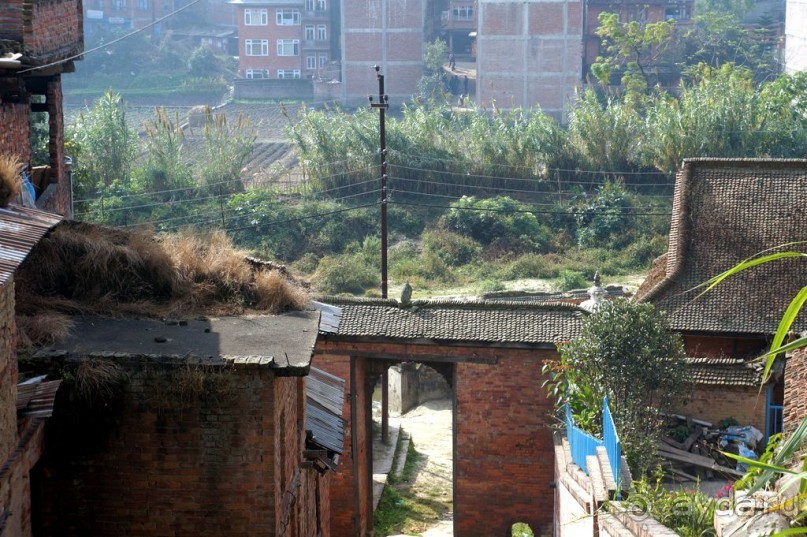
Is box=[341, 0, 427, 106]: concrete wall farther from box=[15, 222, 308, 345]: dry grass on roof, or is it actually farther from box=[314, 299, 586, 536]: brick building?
box=[15, 222, 308, 345]: dry grass on roof

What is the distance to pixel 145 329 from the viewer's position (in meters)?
9.00

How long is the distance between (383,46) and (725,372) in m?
42.0

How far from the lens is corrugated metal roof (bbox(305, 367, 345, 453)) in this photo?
36.9 feet

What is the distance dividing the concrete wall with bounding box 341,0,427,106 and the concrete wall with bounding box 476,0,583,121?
203 inches

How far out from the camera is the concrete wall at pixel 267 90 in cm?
5712

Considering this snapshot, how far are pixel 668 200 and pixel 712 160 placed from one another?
56.9 feet

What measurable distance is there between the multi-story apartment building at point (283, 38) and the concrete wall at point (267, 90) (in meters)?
2.30

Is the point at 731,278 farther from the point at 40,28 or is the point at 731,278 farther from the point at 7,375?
the point at 7,375

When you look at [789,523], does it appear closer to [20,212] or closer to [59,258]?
[20,212]

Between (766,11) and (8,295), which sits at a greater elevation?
(766,11)

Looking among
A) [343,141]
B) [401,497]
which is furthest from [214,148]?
[401,497]

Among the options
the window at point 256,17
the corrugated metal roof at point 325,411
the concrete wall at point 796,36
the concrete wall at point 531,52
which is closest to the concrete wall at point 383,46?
the concrete wall at point 531,52

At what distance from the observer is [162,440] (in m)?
8.24

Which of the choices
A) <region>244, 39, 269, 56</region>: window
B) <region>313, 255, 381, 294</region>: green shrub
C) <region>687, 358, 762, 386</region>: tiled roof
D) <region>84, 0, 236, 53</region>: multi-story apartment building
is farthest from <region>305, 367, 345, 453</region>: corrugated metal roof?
<region>84, 0, 236, 53</region>: multi-story apartment building
